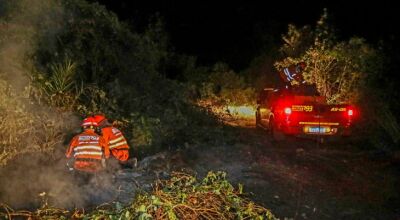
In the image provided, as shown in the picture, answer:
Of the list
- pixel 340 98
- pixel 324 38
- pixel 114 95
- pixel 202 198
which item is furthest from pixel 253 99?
pixel 202 198

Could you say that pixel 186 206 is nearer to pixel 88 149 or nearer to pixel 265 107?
pixel 88 149

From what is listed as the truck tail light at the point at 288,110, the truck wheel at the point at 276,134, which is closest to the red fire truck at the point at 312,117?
the truck tail light at the point at 288,110

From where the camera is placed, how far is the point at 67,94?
37.8 feet

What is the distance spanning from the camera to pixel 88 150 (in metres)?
8.10

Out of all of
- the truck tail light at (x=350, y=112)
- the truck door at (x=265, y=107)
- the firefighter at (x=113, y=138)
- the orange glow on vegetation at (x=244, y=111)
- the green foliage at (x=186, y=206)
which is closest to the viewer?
the green foliage at (x=186, y=206)

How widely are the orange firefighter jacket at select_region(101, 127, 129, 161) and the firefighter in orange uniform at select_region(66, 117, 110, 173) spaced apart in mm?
135

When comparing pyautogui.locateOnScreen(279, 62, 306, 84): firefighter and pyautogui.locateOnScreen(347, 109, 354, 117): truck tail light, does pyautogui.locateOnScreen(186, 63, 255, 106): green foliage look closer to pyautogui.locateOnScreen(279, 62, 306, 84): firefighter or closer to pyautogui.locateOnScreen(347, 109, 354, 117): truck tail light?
pyautogui.locateOnScreen(279, 62, 306, 84): firefighter

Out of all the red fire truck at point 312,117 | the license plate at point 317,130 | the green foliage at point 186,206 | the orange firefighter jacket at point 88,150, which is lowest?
the green foliage at point 186,206

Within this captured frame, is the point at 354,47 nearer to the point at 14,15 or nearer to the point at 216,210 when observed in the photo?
the point at 14,15

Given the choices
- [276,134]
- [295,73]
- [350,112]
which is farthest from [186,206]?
[295,73]

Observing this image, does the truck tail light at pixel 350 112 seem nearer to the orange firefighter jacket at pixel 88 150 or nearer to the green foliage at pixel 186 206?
the orange firefighter jacket at pixel 88 150

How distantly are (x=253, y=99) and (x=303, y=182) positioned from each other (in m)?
15.2

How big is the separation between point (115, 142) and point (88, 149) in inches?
20.4

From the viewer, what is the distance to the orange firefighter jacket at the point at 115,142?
8358 millimetres
